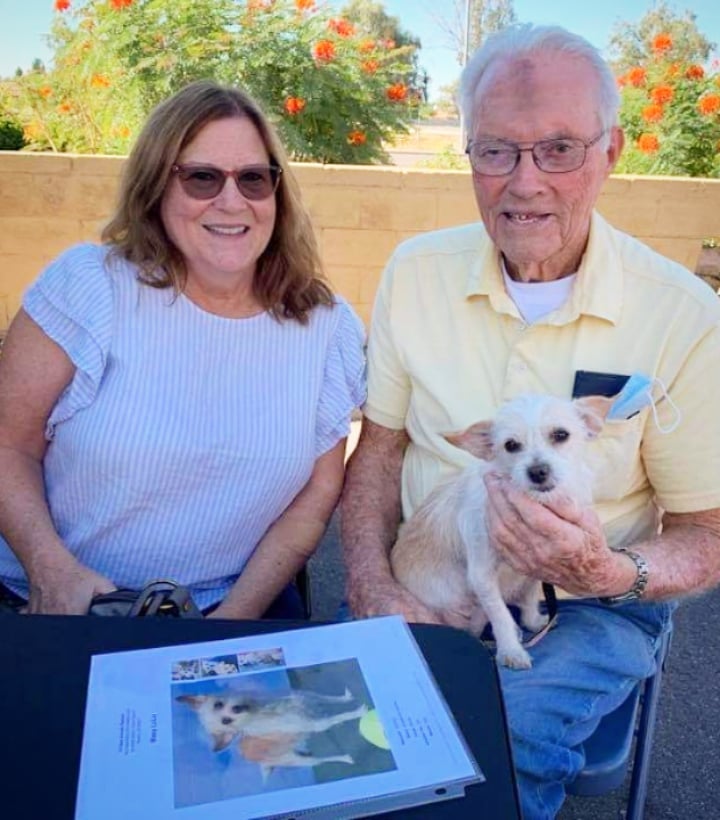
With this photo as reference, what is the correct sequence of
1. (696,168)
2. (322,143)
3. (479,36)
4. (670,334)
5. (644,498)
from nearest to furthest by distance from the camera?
(670,334) < (644,498) < (322,143) < (696,168) < (479,36)

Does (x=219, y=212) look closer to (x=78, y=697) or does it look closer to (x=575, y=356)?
(x=575, y=356)

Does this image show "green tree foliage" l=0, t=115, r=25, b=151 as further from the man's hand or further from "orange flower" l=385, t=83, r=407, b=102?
the man's hand

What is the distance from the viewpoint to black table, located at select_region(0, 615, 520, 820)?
104 cm

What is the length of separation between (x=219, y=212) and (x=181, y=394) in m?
0.52

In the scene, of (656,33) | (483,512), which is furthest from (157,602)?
(656,33)

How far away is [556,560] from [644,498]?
499mm

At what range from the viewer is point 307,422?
218 centimetres

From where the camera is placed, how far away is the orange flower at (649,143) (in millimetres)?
8422

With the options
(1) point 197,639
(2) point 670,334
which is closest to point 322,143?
(2) point 670,334

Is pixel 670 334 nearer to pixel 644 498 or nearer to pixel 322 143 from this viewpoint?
pixel 644 498

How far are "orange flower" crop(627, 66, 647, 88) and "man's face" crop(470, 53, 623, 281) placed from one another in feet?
26.6

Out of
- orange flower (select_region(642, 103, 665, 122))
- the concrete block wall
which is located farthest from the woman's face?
orange flower (select_region(642, 103, 665, 122))

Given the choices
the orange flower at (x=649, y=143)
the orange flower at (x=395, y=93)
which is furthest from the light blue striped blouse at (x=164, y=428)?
the orange flower at (x=649, y=143)

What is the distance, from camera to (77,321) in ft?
6.61
